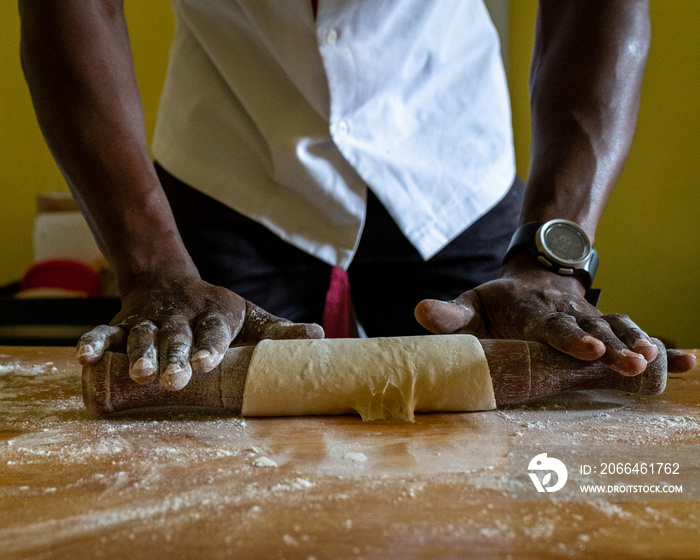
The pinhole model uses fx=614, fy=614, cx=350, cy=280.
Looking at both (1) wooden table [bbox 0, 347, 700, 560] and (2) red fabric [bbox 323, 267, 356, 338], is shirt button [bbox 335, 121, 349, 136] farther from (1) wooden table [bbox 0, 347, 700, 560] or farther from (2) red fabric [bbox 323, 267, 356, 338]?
(1) wooden table [bbox 0, 347, 700, 560]

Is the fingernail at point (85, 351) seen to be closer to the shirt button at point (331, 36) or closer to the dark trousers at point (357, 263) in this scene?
the dark trousers at point (357, 263)

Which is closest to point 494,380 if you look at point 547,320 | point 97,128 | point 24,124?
point 547,320

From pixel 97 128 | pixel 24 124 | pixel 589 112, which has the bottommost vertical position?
pixel 24 124

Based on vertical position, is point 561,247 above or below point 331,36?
below

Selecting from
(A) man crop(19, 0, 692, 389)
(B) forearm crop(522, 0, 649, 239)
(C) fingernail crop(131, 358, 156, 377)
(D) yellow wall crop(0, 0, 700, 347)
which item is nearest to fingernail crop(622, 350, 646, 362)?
(A) man crop(19, 0, 692, 389)

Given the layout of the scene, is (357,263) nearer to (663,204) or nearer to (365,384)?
(365,384)

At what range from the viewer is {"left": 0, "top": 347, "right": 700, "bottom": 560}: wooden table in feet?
1.66

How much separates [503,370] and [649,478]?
0.94 feet

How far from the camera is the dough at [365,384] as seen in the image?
34.3 inches

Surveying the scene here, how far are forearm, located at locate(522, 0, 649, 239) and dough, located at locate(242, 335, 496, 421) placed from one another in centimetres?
44

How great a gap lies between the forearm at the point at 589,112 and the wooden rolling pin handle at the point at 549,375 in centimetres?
36

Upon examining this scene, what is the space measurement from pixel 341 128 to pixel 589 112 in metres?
0.50

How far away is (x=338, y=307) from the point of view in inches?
53.9

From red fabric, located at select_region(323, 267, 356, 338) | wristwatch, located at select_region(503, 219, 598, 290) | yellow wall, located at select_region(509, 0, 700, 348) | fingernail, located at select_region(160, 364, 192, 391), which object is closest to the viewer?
fingernail, located at select_region(160, 364, 192, 391)
